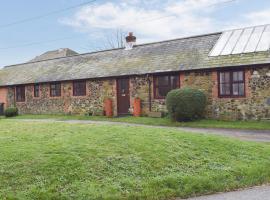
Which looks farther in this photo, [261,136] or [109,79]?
[109,79]

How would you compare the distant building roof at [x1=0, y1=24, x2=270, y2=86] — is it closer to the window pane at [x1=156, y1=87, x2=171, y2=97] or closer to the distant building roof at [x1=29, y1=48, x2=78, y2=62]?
the window pane at [x1=156, y1=87, x2=171, y2=97]

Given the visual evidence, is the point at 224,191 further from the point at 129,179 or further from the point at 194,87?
the point at 194,87

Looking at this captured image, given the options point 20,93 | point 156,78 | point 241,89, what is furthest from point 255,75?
point 20,93

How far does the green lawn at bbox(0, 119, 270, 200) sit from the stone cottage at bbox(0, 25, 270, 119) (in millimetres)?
9488

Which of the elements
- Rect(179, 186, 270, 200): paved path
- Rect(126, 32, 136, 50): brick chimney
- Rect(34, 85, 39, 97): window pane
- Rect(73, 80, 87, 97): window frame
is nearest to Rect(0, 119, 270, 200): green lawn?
Rect(179, 186, 270, 200): paved path

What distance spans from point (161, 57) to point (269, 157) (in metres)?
15.8

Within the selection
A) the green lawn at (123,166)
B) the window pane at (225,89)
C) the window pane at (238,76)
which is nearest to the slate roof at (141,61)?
the window pane at (238,76)

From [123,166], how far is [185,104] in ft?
39.3

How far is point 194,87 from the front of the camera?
874 inches

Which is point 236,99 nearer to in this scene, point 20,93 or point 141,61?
point 141,61

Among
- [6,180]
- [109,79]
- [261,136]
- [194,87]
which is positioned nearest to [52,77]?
[109,79]

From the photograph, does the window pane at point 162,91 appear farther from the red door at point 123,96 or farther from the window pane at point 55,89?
the window pane at point 55,89

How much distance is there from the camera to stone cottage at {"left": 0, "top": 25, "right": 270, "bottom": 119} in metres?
20.3

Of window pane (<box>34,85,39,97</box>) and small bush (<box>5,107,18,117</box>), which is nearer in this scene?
small bush (<box>5,107,18,117</box>)
